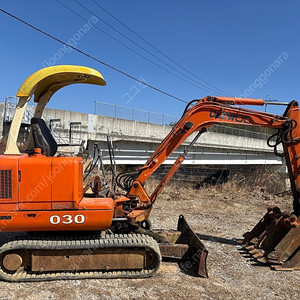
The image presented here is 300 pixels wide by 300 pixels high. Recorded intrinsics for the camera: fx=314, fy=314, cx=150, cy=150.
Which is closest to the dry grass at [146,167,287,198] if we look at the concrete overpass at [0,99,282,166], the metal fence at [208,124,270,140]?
the concrete overpass at [0,99,282,166]

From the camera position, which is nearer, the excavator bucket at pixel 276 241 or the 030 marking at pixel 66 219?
the 030 marking at pixel 66 219

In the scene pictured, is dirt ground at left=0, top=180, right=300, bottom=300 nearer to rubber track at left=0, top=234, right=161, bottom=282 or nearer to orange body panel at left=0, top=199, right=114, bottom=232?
rubber track at left=0, top=234, right=161, bottom=282

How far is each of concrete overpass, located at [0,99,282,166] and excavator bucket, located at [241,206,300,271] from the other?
275 inches

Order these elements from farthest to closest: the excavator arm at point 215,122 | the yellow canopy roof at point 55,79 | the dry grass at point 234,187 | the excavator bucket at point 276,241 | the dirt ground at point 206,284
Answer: the dry grass at point 234,187 < the excavator arm at point 215,122 < the excavator bucket at point 276,241 < the yellow canopy roof at point 55,79 < the dirt ground at point 206,284

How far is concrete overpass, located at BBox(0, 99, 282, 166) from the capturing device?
15.8 meters

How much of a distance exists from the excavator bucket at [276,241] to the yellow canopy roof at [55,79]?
4.18 meters

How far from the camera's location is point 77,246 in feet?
14.9

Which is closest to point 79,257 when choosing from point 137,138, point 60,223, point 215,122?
point 60,223

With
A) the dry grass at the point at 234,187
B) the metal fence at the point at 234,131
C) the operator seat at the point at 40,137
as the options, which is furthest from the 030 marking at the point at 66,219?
the metal fence at the point at 234,131

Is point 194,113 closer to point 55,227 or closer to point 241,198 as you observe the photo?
point 55,227

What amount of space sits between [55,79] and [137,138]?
13.2m

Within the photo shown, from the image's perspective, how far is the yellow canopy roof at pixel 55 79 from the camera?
456 cm

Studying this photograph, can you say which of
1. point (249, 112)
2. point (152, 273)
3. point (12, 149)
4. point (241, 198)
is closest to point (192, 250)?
point (152, 273)

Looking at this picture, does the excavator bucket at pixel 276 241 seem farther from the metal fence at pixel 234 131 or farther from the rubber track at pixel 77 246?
the metal fence at pixel 234 131
